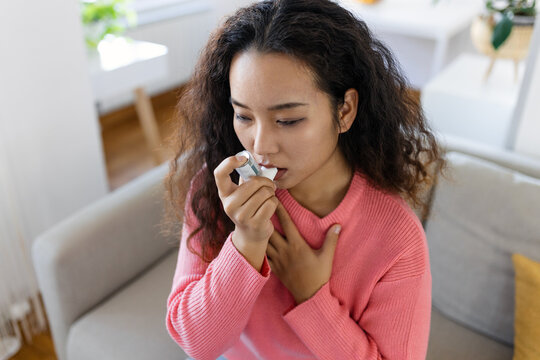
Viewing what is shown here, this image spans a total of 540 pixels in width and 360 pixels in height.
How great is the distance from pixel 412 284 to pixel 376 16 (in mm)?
2410

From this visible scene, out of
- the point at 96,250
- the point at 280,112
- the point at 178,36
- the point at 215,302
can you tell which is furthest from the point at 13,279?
the point at 178,36

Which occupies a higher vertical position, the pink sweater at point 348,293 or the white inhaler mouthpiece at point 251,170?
the white inhaler mouthpiece at point 251,170

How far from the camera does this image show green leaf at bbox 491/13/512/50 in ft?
5.24

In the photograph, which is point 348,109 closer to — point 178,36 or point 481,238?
point 481,238

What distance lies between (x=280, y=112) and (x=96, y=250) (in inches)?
31.8

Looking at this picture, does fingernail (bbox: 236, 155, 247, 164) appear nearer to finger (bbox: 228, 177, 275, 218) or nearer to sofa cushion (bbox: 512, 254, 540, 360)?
finger (bbox: 228, 177, 275, 218)

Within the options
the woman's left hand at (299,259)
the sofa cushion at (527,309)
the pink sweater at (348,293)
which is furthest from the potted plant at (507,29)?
the woman's left hand at (299,259)

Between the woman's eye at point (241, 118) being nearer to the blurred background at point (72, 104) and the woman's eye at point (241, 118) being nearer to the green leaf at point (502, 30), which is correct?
the blurred background at point (72, 104)


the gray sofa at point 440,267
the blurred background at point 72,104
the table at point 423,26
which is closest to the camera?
the gray sofa at point 440,267

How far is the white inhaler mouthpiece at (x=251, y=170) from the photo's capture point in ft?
2.36

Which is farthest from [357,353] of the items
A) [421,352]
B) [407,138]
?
[407,138]

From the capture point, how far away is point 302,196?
0.93 meters

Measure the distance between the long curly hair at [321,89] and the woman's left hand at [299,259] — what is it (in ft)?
0.38

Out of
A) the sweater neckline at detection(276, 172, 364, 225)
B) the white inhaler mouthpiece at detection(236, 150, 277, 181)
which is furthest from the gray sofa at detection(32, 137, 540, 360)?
the white inhaler mouthpiece at detection(236, 150, 277, 181)
